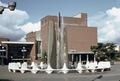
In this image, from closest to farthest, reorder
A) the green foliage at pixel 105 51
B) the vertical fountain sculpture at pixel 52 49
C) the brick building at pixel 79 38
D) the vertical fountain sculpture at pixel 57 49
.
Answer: the vertical fountain sculpture at pixel 52 49
the vertical fountain sculpture at pixel 57 49
the green foliage at pixel 105 51
the brick building at pixel 79 38

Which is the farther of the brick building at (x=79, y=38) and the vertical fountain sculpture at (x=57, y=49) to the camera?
the brick building at (x=79, y=38)

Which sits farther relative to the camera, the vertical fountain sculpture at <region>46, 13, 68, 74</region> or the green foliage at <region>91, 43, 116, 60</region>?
the green foliage at <region>91, 43, 116, 60</region>

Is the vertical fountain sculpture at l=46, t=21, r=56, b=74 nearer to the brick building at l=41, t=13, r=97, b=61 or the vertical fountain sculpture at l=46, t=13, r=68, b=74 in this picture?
the vertical fountain sculpture at l=46, t=13, r=68, b=74

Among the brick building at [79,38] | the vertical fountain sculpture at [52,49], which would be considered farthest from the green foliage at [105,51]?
the vertical fountain sculpture at [52,49]

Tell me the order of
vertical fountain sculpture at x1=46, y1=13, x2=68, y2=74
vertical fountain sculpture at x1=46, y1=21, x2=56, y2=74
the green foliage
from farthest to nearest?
the green foliage, vertical fountain sculpture at x1=46, y1=13, x2=68, y2=74, vertical fountain sculpture at x1=46, y1=21, x2=56, y2=74

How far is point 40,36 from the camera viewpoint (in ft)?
471

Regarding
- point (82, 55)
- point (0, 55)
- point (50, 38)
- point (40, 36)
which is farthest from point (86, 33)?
point (50, 38)

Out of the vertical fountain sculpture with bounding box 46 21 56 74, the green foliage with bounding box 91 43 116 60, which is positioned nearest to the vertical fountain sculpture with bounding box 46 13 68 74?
the vertical fountain sculpture with bounding box 46 21 56 74

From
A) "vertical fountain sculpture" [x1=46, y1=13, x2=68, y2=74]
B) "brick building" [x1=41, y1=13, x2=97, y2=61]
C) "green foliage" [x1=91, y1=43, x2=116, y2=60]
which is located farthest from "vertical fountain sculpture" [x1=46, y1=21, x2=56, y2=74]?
"brick building" [x1=41, y1=13, x2=97, y2=61]

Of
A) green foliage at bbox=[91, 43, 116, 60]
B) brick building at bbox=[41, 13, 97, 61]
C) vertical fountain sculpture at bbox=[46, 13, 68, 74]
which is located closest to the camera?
vertical fountain sculpture at bbox=[46, 13, 68, 74]

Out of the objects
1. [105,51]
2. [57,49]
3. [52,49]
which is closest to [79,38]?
[105,51]

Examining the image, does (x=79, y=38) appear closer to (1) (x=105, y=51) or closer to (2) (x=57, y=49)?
(1) (x=105, y=51)

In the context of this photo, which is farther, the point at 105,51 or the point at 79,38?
the point at 79,38

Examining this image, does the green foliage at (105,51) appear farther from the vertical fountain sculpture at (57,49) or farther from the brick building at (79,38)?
the vertical fountain sculpture at (57,49)
